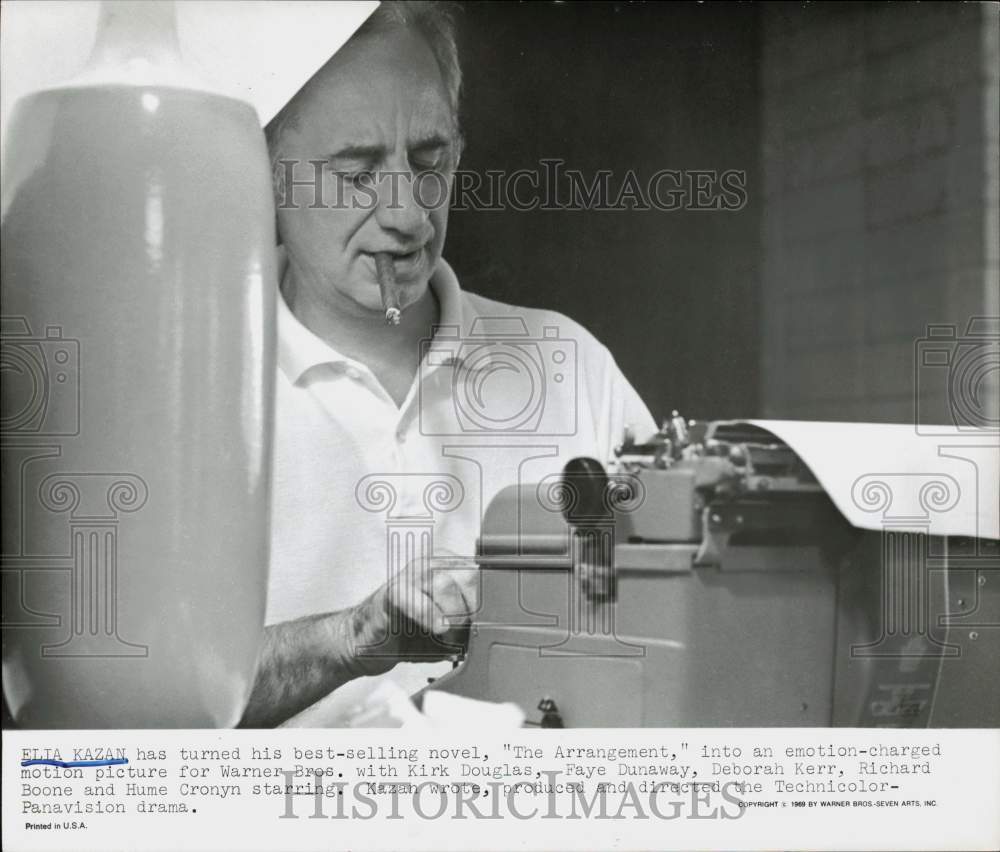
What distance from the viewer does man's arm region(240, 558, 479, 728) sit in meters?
1.99

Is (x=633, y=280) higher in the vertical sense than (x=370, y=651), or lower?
higher

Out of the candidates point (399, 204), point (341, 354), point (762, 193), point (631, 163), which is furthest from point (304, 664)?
point (762, 193)

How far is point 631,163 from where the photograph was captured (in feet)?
6.80

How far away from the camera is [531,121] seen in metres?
2.05

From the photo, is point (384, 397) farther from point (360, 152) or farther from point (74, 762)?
point (74, 762)

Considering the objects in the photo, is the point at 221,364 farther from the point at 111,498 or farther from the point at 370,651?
the point at 370,651

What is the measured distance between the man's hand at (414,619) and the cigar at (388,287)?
419 millimetres

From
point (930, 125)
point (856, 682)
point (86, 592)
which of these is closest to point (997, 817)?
point (856, 682)

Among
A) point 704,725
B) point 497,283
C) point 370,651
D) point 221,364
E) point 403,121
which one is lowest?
point 704,725

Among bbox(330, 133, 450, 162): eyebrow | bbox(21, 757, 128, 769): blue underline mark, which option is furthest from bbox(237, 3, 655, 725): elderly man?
bbox(21, 757, 128, 769): blue underline mark

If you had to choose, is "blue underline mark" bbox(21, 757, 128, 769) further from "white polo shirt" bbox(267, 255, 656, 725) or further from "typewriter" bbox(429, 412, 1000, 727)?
"typewriter" bbox(429, 412, 1000, 727)

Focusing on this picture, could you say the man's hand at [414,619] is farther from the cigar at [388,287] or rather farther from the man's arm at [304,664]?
the cigar at [388,287]

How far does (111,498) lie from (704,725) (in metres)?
1.03

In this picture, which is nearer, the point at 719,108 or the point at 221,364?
the point at 221,364
